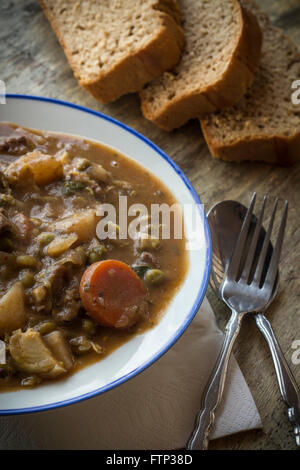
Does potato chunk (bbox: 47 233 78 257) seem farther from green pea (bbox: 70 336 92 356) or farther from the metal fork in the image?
the metal fork

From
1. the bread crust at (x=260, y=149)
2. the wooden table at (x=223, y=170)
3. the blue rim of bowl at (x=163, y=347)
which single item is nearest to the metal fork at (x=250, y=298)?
the wooden table at (x=223, y=170)

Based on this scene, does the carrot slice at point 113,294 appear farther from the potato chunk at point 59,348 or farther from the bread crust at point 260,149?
the bread crust at point 260,149

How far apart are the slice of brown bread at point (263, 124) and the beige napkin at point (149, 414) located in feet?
6.10

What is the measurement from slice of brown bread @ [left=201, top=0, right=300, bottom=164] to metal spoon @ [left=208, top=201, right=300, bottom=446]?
30.2 inches

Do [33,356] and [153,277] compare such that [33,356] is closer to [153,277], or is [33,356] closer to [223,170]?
[153,277]

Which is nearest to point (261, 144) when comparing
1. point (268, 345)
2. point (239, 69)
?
point (239, 69)

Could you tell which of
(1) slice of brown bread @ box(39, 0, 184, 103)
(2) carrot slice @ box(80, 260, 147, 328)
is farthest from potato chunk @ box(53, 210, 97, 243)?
(1) slice of brown bread @ box(39, 0, 184, 103)

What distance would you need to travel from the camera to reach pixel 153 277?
2.94 meters

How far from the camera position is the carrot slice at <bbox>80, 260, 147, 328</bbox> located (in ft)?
8.86

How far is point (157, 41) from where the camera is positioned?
4.12m

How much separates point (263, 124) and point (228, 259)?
1.47 m

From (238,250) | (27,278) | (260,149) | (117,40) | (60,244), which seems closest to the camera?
(27,278)

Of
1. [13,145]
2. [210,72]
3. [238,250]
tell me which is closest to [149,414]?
[238,250]
